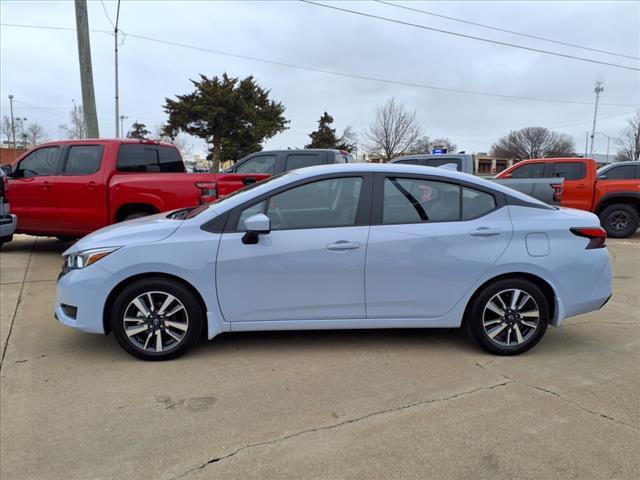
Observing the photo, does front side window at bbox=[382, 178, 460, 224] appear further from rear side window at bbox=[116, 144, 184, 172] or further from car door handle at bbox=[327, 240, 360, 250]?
rear side window at bbox=[116, 144, 184, 172]

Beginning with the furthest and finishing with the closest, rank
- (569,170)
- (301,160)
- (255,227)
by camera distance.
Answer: (569,170)
(301,160)
(255,227)

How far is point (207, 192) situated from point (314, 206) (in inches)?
134

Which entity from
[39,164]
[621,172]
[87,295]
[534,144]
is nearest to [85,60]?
[39,164]

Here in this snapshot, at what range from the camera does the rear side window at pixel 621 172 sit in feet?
38.0

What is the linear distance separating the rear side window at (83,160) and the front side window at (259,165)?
3.40 m

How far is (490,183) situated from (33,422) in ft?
12.5

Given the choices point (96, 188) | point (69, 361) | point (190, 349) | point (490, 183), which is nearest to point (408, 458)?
point (190, 349)

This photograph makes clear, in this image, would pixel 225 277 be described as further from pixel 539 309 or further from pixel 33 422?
pixel 539 309

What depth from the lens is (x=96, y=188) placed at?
290 inches

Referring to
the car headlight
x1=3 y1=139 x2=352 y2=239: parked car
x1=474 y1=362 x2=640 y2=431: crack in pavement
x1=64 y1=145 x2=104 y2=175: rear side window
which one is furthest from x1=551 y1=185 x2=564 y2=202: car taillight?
the car headlight

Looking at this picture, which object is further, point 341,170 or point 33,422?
point 341,170

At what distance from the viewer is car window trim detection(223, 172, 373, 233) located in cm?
382

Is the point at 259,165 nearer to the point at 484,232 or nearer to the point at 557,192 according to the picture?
the point at 557,192

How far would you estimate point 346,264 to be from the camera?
12.4 feet
